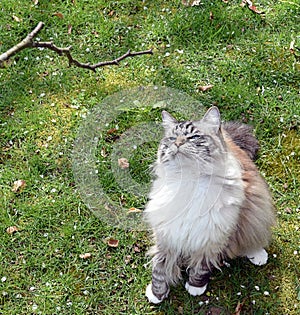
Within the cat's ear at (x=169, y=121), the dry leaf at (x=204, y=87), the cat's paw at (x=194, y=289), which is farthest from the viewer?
the dry leaf at (x=204, y=87)

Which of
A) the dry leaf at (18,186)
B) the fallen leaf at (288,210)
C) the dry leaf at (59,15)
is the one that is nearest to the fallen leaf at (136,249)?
the dry leaf at (18,186)

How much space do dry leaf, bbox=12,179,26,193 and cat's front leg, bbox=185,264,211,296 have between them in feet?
4.26

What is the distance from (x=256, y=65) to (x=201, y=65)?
17.0 inches

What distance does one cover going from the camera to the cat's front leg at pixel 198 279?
2799mm

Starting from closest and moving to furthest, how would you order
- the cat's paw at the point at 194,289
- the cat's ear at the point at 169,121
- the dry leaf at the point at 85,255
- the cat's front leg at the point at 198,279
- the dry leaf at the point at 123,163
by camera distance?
the cat's ear at the point at 169,121, the cat's front leg at the point at 198,279, the cat's paw at the point at 194,289, the dry leaf at the point at 85,255, the dry leaf at the point at 123,163

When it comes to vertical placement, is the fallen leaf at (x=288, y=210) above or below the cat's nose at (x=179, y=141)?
below

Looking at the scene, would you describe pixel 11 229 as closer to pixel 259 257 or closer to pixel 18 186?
pixel 18 186

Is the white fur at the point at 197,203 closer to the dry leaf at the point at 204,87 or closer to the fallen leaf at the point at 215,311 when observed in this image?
the fallen leaf at the point at 215,311

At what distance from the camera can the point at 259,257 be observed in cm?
309

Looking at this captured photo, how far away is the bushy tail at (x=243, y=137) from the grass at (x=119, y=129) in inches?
16.1

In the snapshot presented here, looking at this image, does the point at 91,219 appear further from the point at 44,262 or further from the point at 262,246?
the point at 262,246

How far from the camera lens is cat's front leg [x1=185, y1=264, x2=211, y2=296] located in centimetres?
280

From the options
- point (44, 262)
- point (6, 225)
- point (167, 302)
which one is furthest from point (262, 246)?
point (6, 225)

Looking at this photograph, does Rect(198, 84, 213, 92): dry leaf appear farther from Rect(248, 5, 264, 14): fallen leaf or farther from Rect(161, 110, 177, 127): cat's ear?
Rect(161, 110, 177, 127): cat's ear
